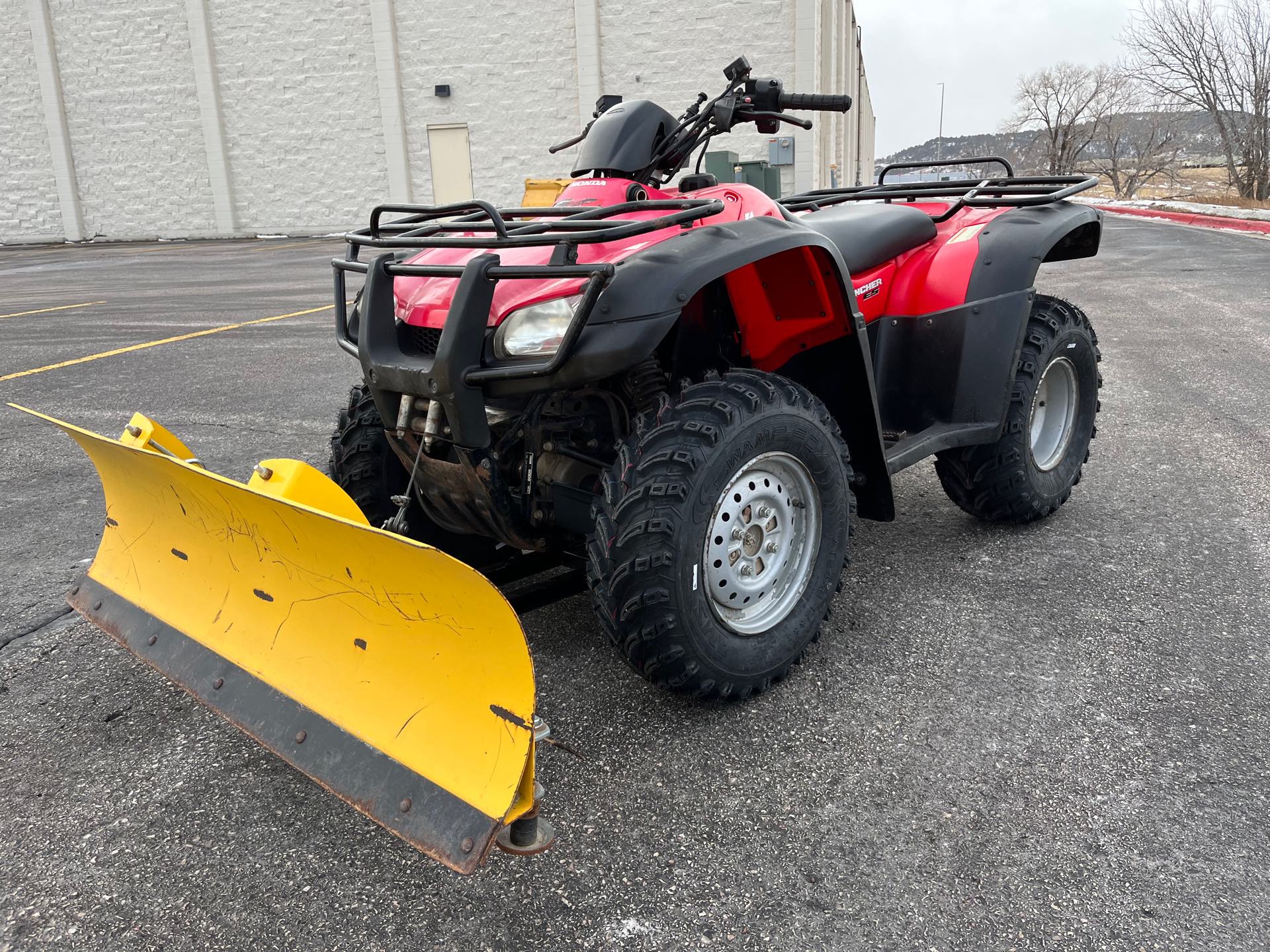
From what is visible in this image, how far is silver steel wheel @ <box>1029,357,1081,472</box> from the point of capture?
4156 millimetres

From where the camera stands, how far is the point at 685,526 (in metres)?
2.42

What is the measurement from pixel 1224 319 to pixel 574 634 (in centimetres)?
873

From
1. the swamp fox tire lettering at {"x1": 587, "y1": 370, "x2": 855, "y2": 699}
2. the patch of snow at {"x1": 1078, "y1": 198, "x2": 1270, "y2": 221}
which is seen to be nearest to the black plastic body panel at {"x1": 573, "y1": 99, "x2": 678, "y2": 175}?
the swamp fox tire lettering at {"x1": 587, "y1": 370, "x2": 855, "y2": 699}

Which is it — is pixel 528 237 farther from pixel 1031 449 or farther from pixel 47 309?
pixel 47 309

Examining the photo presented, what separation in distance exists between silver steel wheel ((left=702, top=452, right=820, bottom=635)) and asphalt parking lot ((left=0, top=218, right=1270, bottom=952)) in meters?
0.28

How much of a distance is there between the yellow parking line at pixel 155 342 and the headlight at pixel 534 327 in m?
6.82

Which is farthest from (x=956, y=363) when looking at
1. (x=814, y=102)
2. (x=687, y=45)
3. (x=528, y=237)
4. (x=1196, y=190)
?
(x=1196, y=190)

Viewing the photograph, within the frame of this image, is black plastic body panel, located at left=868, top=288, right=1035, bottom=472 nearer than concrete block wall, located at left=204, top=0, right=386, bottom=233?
Yes

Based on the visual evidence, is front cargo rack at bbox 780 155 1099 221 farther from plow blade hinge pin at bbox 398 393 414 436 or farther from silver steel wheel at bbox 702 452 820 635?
plow blade hinge pin at bbox 398 393 414 436

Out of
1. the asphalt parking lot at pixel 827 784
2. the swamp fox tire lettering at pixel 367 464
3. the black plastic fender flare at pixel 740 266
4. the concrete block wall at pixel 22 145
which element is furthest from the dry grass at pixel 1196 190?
the concrete block wall at pixel 22 145

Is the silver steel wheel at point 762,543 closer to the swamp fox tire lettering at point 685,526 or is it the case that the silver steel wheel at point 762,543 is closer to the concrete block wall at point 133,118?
the swamp fox tire lettering at point 685,526

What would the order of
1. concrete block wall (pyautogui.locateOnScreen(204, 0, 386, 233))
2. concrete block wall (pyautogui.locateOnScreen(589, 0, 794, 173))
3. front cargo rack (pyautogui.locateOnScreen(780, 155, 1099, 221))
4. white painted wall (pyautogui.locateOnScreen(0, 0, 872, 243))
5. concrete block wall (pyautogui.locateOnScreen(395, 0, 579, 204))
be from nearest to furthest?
front cargo rack (pyautogui.locateOnScreen(780, 155, 1099, 221)) < concrete block wall (pyautogui.locateOnScreen(589, 0, 794, 173)) < white painted wall (pyautogui.locateOnScreen(0, 0, 872, 243)) < concrete block wall (pyautogui.locateOnScreen(395, 0, 579, 204)) < concrete block wall (pyautogui.locateOnScreen(204, 0, 386, 233))

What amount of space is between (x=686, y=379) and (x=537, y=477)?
0.52 metres

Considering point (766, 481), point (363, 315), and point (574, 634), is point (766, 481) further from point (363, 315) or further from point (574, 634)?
point (363, 315)
